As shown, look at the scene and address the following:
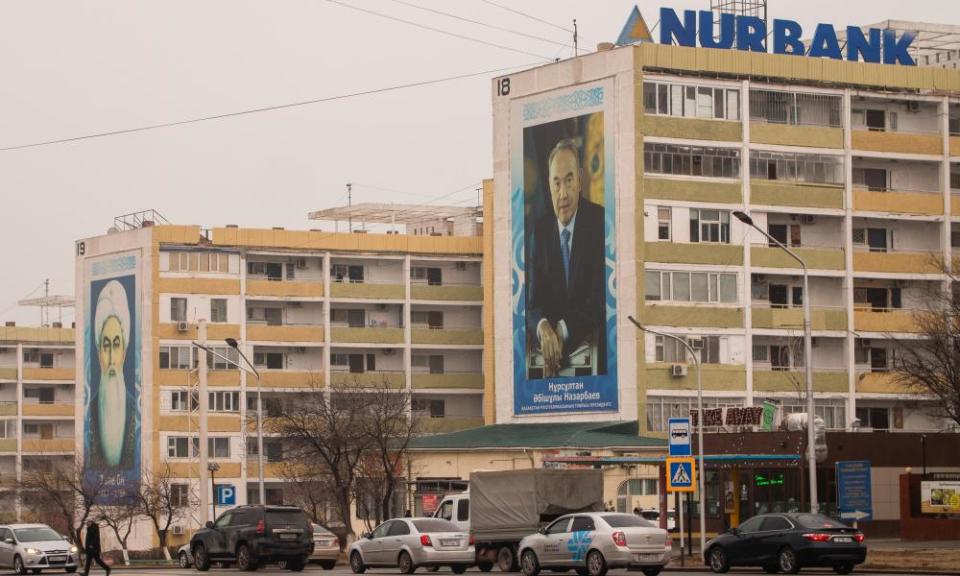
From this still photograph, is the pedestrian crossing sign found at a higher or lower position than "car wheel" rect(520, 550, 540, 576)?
higher

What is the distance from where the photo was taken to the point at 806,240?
310ft

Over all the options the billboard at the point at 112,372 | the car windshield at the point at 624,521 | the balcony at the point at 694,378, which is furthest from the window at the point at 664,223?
the car windshield at the point at 624,521

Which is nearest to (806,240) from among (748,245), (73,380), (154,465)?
(748,245)

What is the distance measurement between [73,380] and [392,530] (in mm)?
97318

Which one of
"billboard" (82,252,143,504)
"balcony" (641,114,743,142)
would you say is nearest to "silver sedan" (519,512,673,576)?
"balcony" (641,114,743,142)

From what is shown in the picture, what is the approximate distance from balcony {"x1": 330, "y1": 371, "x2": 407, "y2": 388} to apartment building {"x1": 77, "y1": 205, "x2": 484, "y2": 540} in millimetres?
143

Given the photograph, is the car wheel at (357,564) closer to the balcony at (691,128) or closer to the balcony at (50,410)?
the balcony at (691,128)

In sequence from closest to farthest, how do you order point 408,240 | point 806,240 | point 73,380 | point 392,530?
point 392,530
point 806,240
point 408,240
point 73,380

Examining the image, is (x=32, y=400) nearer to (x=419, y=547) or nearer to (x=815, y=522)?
(x=419, y=547)

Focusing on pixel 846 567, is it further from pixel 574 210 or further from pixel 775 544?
pixel 574 210

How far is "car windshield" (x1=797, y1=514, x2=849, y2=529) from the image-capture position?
4412 cm

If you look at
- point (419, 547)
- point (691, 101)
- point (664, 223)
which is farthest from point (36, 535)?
point (691, 101)

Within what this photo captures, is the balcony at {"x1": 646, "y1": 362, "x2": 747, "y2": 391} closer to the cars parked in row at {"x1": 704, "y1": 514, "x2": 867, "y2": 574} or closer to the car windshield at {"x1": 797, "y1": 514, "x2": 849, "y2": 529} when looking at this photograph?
the cars parked in row at {"x1": 704, "y1": 514, "x2": 867, "y2": 574}

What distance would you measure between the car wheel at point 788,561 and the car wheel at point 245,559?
15.9 meters
